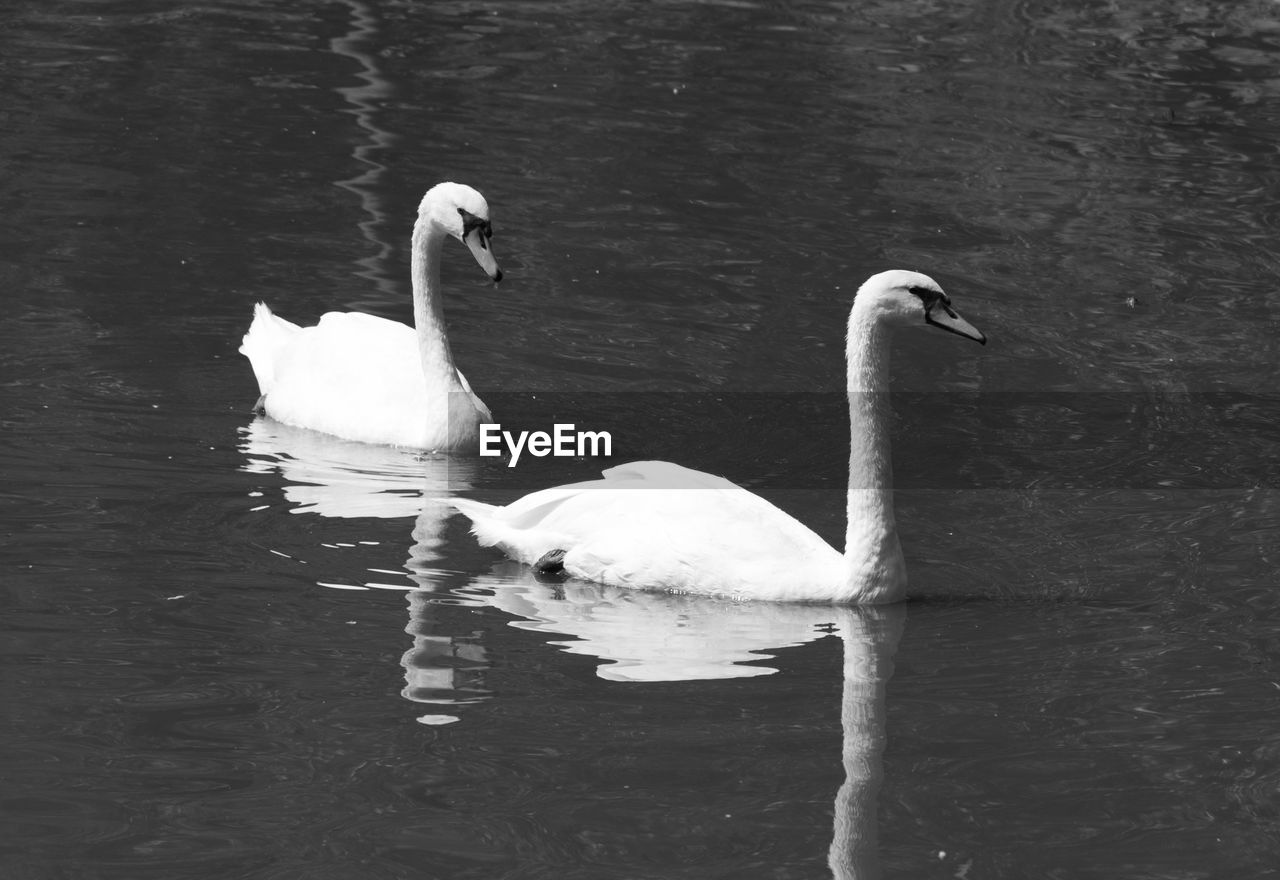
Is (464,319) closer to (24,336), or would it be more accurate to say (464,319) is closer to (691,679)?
(24,336)

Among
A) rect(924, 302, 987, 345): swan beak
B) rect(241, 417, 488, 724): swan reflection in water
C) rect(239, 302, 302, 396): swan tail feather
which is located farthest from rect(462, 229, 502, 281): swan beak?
rect(924, 302, 987, 345): swan beak

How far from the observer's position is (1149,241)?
1592cm

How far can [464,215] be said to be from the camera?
37.1 ft

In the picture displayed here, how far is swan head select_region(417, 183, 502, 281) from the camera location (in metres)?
11.2

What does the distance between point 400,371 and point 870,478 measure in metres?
3.50

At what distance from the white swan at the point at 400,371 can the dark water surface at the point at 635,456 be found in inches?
8.7

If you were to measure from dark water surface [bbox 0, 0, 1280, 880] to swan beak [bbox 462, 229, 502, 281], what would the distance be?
1004 millimetres

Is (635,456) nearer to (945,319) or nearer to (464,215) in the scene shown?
(464,215)

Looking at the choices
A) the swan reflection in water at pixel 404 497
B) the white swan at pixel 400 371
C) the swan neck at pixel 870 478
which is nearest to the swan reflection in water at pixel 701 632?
the swan neck at pixel 870 478

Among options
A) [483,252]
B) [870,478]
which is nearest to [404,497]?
[483,252]

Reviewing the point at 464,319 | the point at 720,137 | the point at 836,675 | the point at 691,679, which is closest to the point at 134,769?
the point at 691,679

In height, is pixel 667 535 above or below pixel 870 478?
below

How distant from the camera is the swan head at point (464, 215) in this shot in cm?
1120

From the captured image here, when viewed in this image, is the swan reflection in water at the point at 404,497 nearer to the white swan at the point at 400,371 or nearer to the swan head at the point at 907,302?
the white swan at the point at 400,371
